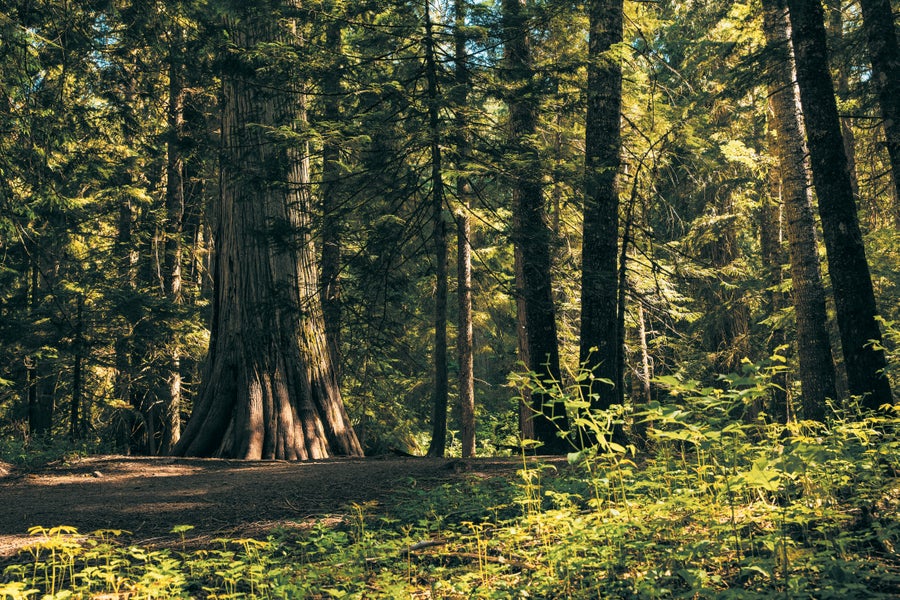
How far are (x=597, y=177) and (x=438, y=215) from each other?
203 cm

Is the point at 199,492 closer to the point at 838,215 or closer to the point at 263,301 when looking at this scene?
the point at 263,301

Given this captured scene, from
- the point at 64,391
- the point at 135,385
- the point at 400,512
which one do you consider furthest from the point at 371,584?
the point at 64,391

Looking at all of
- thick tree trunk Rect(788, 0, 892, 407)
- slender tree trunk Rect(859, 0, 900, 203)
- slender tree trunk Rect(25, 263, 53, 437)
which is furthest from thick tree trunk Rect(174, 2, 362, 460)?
slender tree trunk Rect(25, 263, 53, 437)

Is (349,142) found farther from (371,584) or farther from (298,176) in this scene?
(371,584)

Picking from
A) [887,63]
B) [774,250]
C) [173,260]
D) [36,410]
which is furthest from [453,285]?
[887,63]

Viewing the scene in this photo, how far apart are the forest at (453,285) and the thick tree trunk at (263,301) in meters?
0.04

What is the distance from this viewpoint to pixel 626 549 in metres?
3.57

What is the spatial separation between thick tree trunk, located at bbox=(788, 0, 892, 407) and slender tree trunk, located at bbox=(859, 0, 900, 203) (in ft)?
1.71

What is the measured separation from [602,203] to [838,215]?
8.60 ft

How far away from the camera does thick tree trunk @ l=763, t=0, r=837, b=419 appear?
9742 millimetres

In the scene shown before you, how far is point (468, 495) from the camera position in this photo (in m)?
5.50

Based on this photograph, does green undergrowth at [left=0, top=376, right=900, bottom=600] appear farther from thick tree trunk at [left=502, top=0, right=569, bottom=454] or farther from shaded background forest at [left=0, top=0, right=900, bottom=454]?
thick tree trunk at [left=502, top=0, right=569, bottom=454]

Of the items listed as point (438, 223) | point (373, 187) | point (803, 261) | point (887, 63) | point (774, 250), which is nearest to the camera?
point (887, 63)

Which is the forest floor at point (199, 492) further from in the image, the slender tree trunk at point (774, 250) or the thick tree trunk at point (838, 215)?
the slender tree trunk at point (774, 250)
